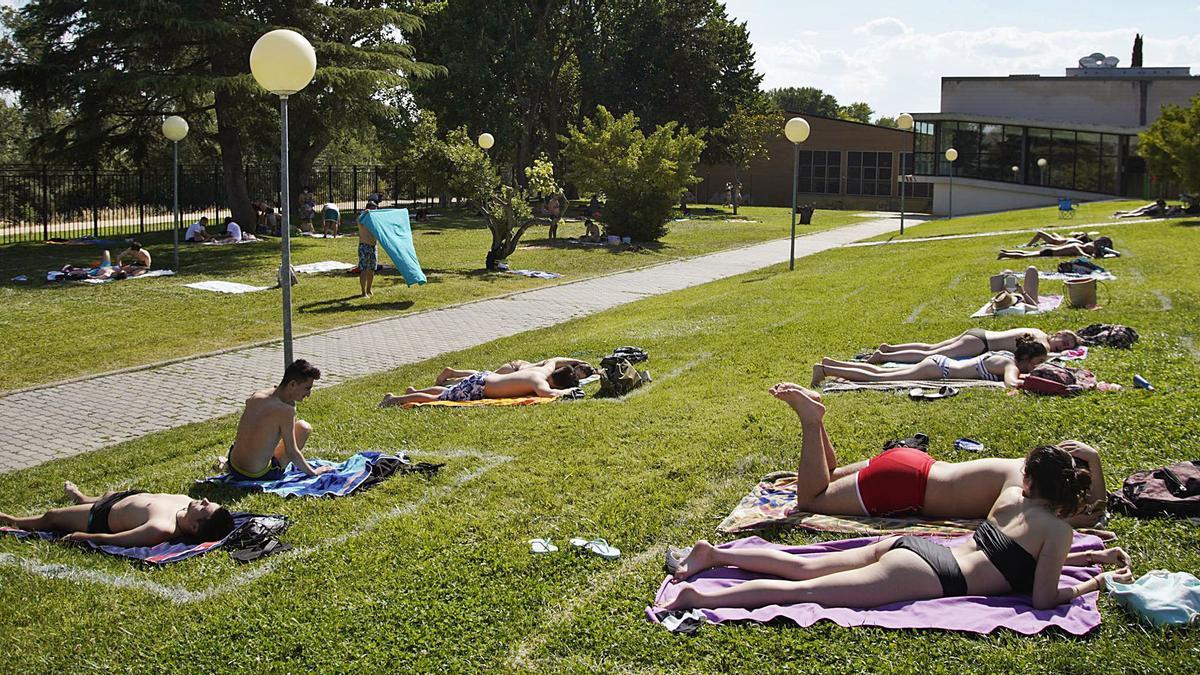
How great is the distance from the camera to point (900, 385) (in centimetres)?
989

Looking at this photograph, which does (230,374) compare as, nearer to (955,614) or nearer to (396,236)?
(396,236)

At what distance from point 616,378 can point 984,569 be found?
19.3ft

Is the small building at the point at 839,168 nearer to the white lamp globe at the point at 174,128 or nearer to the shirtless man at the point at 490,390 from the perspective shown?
the white lamp globe at the point at 174,128

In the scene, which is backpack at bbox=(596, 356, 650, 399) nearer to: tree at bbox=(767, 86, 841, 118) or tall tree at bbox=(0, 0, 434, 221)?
tall tree at bbox=(0, 0, 434, 221)

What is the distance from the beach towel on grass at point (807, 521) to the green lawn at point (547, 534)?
0.56ft

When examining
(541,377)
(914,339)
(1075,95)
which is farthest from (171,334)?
(1075,95)

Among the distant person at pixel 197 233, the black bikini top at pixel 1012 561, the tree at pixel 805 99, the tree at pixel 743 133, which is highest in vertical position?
the tree at pixel 805 99

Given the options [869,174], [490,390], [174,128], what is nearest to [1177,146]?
[174,128]

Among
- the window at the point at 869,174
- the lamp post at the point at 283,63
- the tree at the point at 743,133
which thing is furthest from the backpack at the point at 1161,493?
the window at the point at 869,174

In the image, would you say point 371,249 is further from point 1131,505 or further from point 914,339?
point 1131,505

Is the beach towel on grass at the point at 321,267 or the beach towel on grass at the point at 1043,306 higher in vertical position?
the beach towel on grass at the point at 321,267

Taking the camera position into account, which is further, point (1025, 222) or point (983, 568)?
point (1025, 222)

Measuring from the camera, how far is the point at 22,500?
7840mm

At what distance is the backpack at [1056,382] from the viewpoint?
8.88 meters
